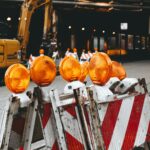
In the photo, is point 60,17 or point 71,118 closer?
point 71,118

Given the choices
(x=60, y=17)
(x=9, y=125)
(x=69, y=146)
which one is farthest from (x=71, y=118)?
(x=60, y=17)

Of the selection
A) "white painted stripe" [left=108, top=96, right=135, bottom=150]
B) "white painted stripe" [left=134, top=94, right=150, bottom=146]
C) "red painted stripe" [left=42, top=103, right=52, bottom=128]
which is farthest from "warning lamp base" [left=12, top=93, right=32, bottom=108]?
"white painted stripe" [left=134, top=94, right=150, bottom=146]

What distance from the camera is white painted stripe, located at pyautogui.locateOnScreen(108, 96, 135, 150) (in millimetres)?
3922

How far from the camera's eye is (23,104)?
12.0 ft

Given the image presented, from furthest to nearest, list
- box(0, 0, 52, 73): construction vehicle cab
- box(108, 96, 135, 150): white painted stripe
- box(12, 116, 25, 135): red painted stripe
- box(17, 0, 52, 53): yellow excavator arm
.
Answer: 1. box(17, 0, 52, 53): yellow excavator arm
2. box(0, 0, 52, 73): construction vehicle cab
3. box(108, 96, 135, 150): white painted stripe
4. box(12, 116, 25, 135): red painted stripe

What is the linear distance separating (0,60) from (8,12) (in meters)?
A: 24.3

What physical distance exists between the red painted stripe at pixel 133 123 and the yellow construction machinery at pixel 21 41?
37.8 feet

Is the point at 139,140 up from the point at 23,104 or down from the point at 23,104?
down

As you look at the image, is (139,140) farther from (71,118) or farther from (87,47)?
(87,47)

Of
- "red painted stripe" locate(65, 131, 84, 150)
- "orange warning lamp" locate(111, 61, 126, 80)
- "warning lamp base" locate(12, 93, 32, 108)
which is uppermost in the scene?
"orange warning lamp" locate(111, 61, 126, 80)

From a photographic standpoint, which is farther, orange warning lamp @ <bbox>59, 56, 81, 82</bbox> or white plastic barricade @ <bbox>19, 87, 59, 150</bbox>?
orange warning lamp @ <bbox>59, 56, 81, 82</bbox>

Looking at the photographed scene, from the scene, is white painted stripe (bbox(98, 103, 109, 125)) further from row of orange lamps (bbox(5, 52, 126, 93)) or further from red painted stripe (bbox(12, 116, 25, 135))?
red painted stripe (bbox(12, 116, 25, 135))

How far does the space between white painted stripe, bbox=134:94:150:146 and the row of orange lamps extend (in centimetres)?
78

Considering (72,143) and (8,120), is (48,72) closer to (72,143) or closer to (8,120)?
(8,120)
